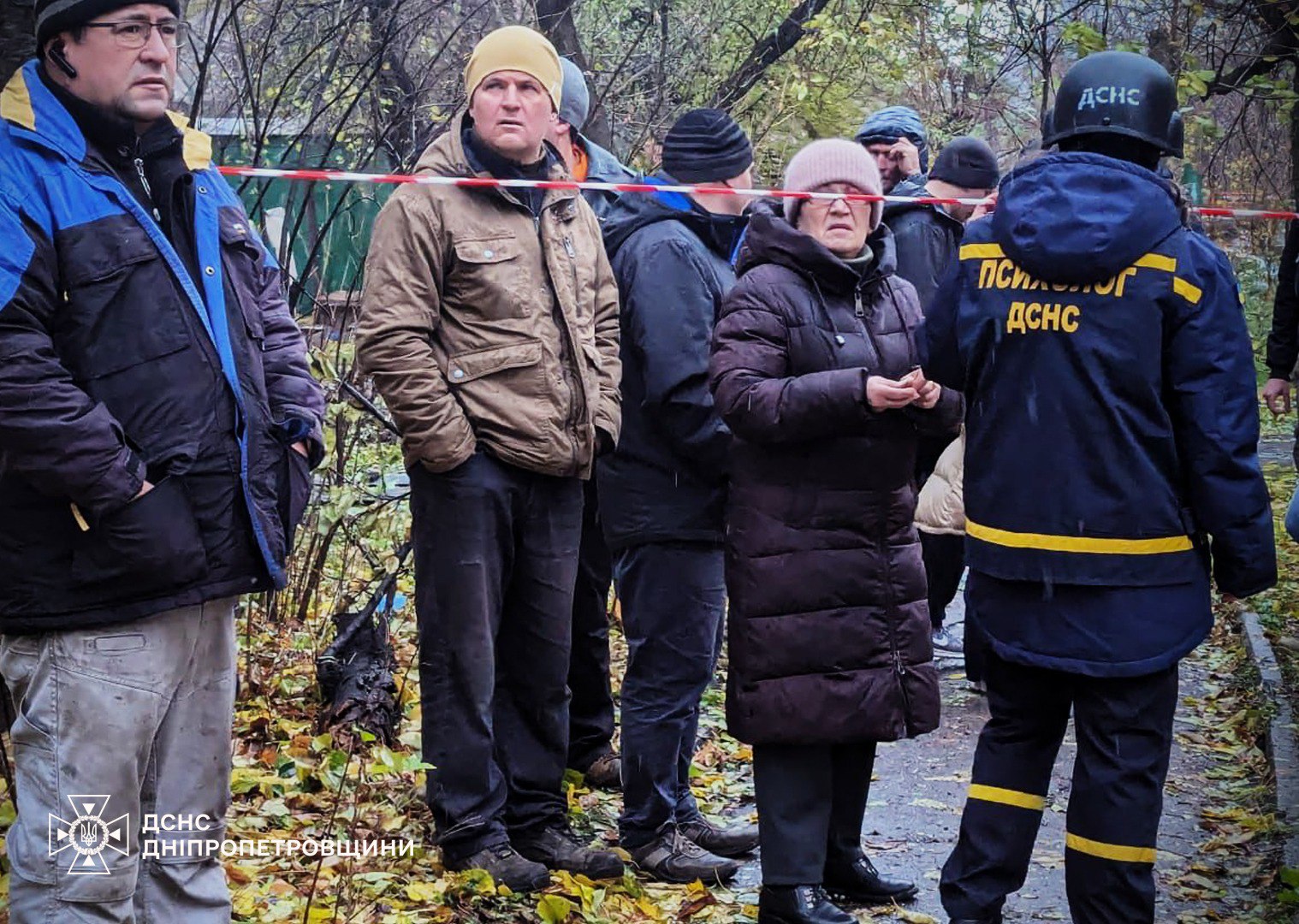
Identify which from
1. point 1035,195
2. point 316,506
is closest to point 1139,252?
point 1035,195

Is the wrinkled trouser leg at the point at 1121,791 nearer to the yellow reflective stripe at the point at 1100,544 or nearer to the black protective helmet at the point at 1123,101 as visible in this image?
the yellow reflective stripe at the point at 1100,544

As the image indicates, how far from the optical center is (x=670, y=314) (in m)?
4.78

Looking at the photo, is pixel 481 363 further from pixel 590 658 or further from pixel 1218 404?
pixel 1218 404

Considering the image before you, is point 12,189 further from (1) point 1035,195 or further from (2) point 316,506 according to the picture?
(2) point 316,506

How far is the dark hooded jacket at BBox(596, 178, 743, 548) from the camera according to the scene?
15.5 ft

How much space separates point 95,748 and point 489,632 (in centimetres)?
152

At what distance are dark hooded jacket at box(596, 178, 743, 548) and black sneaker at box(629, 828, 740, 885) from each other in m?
0.97

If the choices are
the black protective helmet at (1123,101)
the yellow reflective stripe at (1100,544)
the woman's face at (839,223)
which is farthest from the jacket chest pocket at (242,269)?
the black protective helmet at (1123,101)

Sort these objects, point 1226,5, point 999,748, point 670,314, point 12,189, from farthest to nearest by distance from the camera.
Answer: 1. point 1226,5
2. point 670,314
3. point 999,748
4. point 12,189

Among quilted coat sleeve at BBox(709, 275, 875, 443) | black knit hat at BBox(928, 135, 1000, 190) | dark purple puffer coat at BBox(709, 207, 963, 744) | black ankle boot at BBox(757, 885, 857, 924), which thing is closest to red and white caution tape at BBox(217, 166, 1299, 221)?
dark purple puffer coat at BBox(709, 207, 963, 744)

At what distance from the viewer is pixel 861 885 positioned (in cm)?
464

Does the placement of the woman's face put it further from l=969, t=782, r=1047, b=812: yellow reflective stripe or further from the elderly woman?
l=969, t=782, r=1047, b=812: yellow reflective stripe

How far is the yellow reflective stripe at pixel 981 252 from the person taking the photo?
3.87 metres

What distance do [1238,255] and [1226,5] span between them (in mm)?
13174
